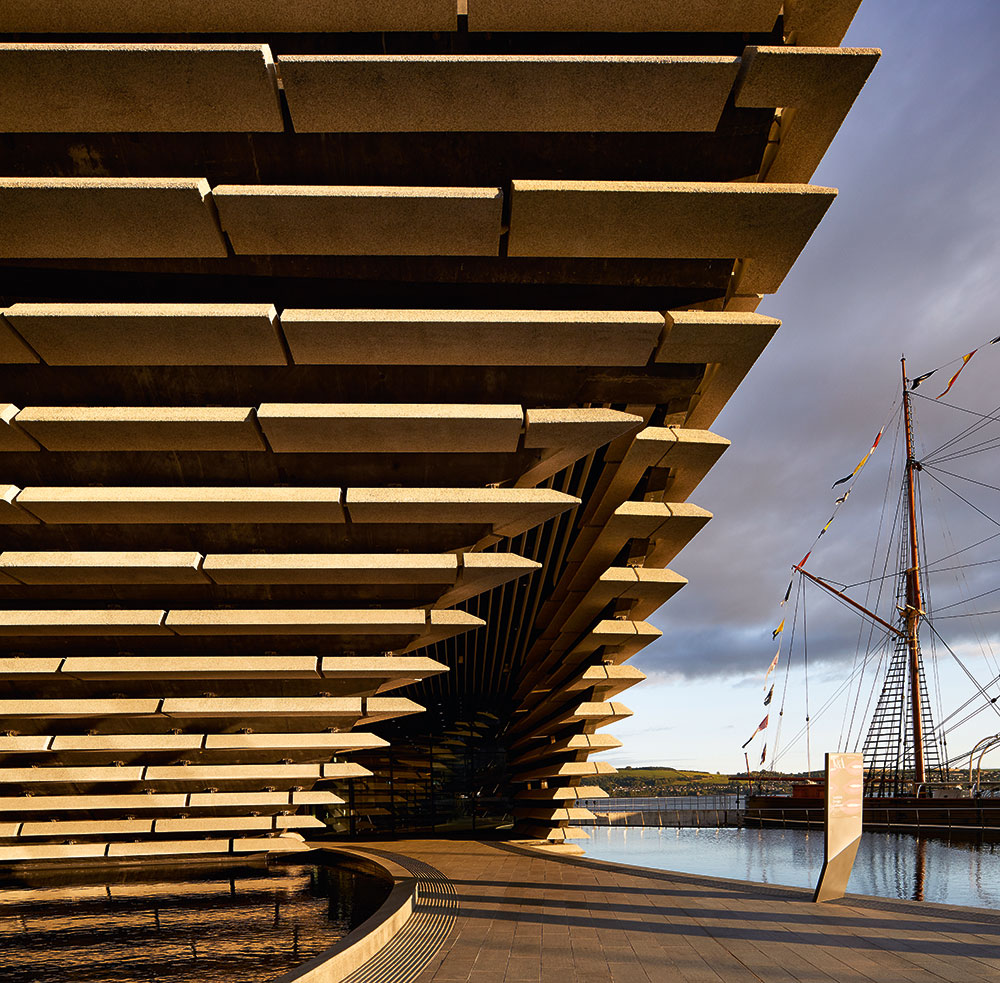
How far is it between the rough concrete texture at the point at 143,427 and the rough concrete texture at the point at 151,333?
0.59 m

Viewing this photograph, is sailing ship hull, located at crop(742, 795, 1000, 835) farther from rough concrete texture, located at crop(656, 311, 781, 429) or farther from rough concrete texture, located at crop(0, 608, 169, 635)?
rough concrete texture, located at crop(656, 311, 781, 429)

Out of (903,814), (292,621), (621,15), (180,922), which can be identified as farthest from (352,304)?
(903,814)

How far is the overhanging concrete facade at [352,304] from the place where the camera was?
4.67 metres

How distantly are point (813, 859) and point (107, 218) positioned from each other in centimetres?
2010

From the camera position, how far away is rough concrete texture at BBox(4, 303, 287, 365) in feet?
19.5

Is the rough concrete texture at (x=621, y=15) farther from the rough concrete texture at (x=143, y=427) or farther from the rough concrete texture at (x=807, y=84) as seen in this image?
the rough concrete texture at (x=143, y=427)

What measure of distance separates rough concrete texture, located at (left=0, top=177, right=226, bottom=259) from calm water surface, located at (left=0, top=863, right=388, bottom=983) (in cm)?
711

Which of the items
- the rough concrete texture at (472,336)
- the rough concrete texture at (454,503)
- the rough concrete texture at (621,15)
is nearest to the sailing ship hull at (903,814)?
the rough concrete texture at (454,503)

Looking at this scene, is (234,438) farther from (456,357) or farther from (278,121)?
(278,121)

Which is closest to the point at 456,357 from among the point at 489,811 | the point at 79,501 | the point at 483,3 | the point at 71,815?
the point at 483,3

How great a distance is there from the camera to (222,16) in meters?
4.68

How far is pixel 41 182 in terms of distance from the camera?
5039 mm

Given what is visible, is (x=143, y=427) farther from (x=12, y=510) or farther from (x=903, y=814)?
(x=903, y=814)

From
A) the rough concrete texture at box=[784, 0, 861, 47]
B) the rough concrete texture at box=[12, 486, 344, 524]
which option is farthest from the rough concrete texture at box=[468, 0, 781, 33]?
the rough concrete texture at box=[12, 486, 344, 524]
